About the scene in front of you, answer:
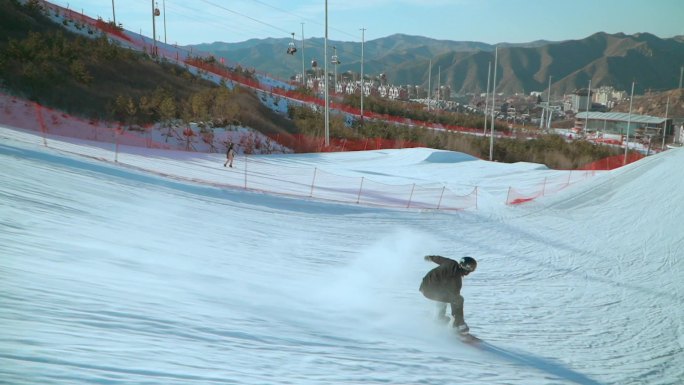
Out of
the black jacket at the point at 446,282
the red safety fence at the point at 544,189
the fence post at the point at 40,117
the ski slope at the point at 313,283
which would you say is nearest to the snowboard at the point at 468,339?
the ski slope at the point at 313,283

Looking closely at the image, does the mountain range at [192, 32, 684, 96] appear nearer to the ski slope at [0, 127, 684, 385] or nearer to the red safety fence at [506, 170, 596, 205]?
the red safety fence at [506, 170, 596, 205]

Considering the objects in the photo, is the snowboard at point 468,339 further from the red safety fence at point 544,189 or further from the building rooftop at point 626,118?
the building rooftop at point 626,118

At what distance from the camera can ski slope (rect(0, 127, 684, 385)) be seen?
16.5ft

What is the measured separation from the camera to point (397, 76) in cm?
19350

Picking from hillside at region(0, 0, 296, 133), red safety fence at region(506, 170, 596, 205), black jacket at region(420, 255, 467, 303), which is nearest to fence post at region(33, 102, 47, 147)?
hillside at region(0, 0, 296, 133)

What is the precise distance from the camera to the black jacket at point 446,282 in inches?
302

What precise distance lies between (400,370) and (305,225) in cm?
878

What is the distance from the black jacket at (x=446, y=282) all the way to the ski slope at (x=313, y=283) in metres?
0.62

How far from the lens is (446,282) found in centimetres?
771

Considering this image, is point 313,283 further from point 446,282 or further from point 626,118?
point 626,118

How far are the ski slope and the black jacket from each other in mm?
618

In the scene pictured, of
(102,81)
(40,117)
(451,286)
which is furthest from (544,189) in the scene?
(102,81)

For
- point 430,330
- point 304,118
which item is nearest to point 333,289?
point 430,330

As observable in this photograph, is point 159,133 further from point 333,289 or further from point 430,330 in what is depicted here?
point 430,330
